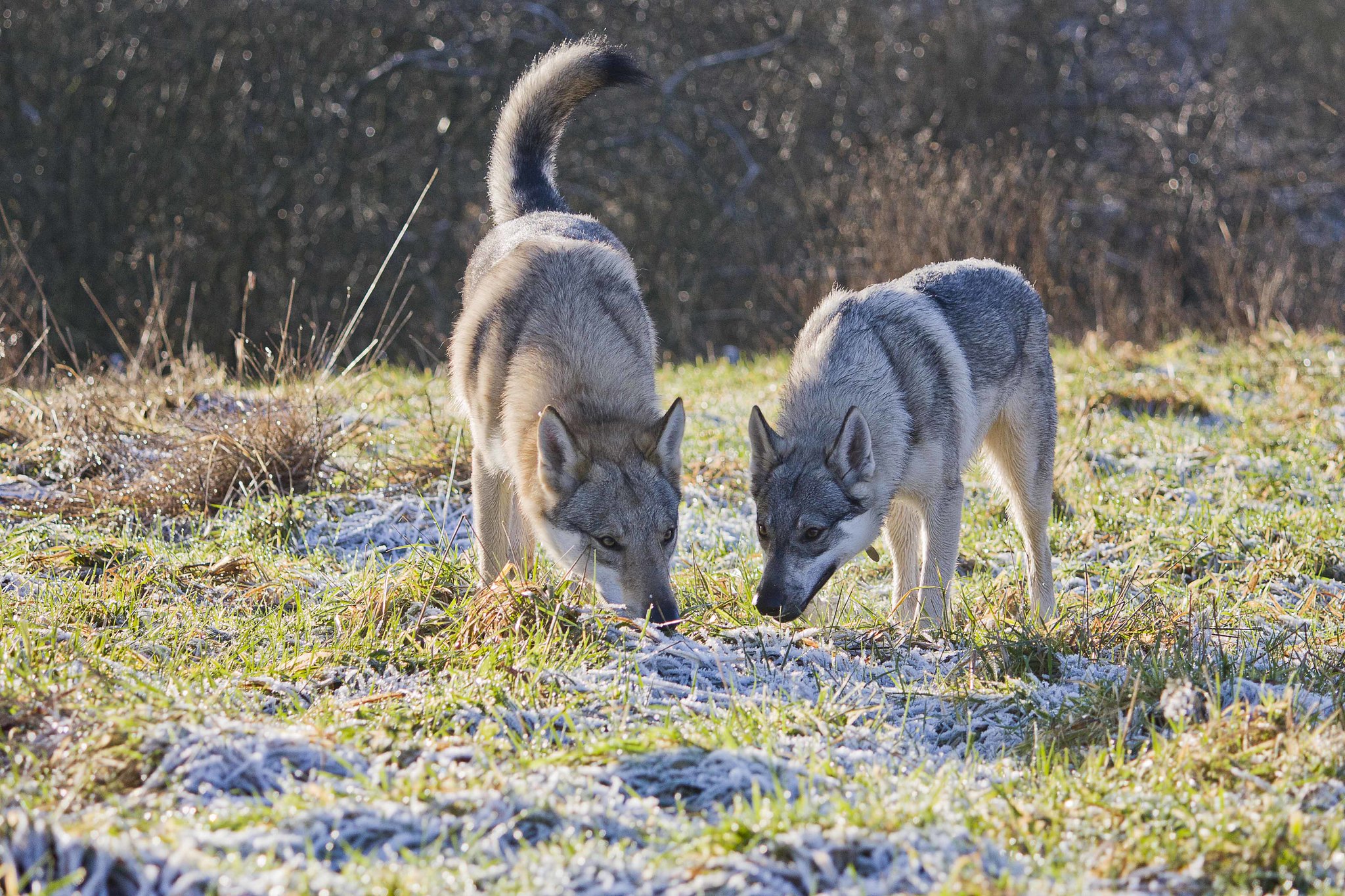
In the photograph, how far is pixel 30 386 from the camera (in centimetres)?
659

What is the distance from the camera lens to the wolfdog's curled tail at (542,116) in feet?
18.7

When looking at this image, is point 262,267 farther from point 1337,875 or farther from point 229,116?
point 1337,875

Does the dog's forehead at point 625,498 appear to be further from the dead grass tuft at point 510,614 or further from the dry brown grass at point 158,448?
the dry brown grass at point 158,448

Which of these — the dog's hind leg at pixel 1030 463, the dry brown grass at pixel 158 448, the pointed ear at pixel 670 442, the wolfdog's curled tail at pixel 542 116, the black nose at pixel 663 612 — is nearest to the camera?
the black nose at pixel 663 612

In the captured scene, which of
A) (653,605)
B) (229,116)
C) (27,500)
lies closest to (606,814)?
(653,605)

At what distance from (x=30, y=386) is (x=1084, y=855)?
646 cm

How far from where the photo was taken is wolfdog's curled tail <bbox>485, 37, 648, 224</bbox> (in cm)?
571

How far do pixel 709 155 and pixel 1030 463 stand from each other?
11.2m

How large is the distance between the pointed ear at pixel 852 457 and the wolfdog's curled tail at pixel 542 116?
8.15 feet

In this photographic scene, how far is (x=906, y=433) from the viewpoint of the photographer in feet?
14.4

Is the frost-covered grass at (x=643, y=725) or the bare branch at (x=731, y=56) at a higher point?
the bare branch at (x=731, y=56)

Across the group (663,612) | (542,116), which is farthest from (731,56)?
(663,612)

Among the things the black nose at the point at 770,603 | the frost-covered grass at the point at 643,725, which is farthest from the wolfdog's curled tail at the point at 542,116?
the black nose at the point at 770,603

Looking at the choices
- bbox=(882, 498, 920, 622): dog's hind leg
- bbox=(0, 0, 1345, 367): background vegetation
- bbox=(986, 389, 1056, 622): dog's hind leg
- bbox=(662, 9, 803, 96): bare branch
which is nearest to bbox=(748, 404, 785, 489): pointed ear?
bbox=(882, 498, 920, 622): dog's hind leg
